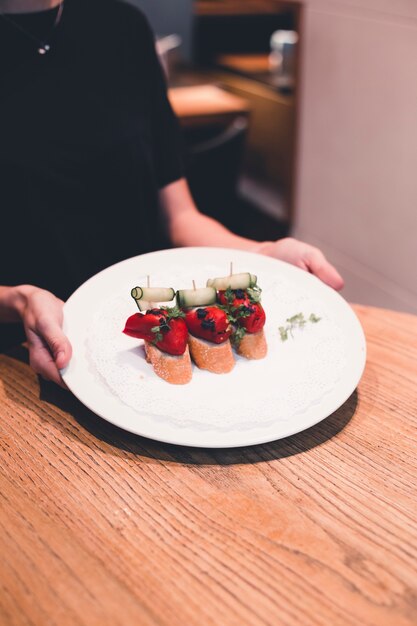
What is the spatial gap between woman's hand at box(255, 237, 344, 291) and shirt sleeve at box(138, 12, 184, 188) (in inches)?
16.8

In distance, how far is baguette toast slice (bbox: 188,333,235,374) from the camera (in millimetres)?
1103

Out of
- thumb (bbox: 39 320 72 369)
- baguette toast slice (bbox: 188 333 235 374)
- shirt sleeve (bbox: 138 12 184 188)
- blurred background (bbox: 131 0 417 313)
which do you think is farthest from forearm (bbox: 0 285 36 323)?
blurred background (bbox: 131 0 417 313)

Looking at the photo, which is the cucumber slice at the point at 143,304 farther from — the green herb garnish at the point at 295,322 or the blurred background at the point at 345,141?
the blurred background at the point at 345,141

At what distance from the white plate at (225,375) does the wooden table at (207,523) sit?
2.1 inches

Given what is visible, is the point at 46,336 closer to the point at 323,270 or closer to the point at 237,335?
the point at 237,335

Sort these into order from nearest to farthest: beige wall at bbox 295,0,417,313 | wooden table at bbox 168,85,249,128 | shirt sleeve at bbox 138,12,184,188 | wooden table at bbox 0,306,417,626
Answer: wooden table at bbox 0,306,417,626
shirt sleeve at bbox 138,12,184,188
beige wall at bbox 295,0,417,313
wooden table at bbox 168,85,249,128

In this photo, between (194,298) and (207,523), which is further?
(194,298)

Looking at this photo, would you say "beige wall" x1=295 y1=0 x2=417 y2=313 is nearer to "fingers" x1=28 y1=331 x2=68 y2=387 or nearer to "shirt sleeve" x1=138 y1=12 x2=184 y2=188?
"shirt sleeve" x1=138 y1=12 x2=184 y2=188

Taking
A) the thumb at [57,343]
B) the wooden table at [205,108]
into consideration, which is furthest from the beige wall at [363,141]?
the thumb at [57,343]

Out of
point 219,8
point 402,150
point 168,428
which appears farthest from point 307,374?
point 219,8

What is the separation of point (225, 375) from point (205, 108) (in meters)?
2.83

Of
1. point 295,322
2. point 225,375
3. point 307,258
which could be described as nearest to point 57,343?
point 225,375

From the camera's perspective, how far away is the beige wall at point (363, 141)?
2.57 meters

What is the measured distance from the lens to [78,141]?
4.71ft
